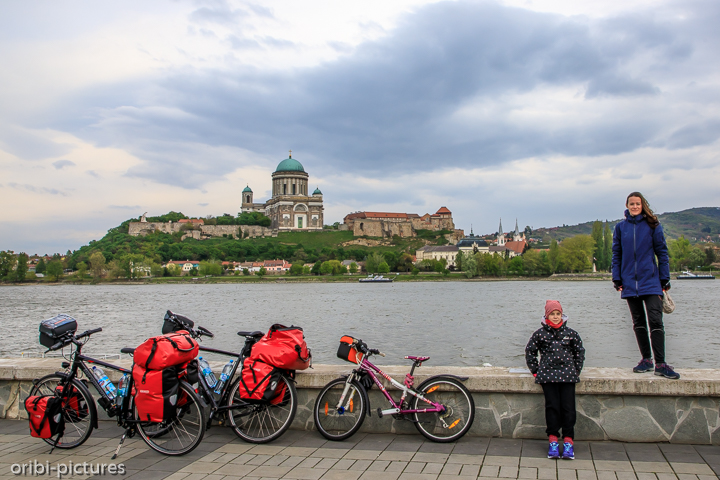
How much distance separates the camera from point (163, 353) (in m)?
5.10

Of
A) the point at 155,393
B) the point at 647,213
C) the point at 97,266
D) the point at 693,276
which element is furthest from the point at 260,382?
the point at 97,266

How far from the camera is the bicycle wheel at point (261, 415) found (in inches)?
222

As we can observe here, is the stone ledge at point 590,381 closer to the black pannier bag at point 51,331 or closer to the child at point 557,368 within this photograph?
the child at point 557,368

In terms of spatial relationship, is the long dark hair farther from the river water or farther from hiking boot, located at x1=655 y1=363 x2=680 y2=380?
the river water

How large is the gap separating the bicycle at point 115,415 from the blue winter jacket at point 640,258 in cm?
459

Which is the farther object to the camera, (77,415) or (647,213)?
(647,213)

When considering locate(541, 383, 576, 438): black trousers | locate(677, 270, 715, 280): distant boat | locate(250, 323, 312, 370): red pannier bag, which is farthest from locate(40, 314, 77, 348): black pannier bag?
locate(677, 270, 715, 280): distant boat

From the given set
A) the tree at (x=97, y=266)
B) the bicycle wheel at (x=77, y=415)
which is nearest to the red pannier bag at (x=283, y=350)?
the bicycle wheel at (x=77, y=415)

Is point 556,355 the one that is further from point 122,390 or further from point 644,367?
point 122,390

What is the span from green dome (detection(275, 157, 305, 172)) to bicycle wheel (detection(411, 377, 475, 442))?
169730 millimetres

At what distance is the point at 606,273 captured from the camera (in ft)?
336

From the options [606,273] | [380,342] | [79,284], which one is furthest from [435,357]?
[79,284]

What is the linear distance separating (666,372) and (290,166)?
Answer: 17164cm

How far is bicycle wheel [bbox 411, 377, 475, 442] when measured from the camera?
5.49m
